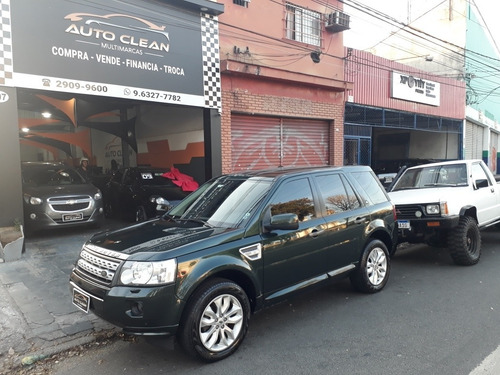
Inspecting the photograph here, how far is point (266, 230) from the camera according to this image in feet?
13.1

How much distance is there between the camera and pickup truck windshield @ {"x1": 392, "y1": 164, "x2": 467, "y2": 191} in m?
7.40

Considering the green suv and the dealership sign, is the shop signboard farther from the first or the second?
the dealership sign

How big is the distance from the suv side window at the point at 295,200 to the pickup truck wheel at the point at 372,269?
115cm

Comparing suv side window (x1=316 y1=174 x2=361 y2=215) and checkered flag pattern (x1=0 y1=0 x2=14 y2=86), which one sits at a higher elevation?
checkered flag pattern (x1=0 y1=0 x2=14 y2=86)

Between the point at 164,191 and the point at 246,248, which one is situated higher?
the point at 164,191

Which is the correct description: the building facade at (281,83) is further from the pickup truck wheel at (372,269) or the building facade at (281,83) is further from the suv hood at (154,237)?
the suv hood at (154,237)

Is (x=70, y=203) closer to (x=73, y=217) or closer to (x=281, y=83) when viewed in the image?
(x=73, y=217)

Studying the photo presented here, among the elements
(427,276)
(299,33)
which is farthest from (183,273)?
(299,33)

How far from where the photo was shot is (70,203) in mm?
8438

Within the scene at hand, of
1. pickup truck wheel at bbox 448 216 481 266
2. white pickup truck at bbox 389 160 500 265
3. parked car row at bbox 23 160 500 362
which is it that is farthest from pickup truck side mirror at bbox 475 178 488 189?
pickup truck wheel at bbox 448 216 481 266

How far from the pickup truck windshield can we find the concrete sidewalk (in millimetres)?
6005

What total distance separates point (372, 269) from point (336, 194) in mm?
1202

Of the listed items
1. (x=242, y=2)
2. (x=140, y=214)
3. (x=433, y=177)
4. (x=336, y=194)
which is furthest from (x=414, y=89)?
(x=336, y=194)

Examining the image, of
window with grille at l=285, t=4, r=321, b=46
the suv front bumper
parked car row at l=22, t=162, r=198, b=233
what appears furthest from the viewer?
window with grille at l=285, t=4, r=321, b=46
